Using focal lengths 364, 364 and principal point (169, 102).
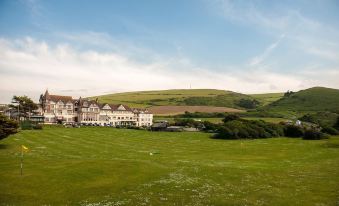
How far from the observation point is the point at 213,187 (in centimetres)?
4000

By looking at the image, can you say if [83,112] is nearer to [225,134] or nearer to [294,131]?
[225,134]

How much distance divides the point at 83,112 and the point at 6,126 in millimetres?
96129

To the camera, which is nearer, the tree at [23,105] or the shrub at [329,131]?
the shrub at [329,131]

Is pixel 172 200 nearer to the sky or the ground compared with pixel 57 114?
nearer to the ground

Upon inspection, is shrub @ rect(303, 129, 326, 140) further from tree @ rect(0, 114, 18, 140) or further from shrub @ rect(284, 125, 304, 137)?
tree @ rect(0, 114, 18, 140)

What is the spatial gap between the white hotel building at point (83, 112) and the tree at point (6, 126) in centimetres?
8836

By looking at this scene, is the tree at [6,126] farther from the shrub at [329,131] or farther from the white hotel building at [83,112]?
the shrub at [329,131]

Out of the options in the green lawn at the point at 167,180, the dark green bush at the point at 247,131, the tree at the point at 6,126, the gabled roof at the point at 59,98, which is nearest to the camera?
the green lawn at the point at 167,180

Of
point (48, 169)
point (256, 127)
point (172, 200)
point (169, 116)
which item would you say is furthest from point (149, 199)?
point (169, 116)

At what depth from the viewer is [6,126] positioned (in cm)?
7019

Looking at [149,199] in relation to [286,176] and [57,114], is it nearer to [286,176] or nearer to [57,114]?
[286,176]

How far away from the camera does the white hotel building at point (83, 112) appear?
521ft

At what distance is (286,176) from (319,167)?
10.3 metres

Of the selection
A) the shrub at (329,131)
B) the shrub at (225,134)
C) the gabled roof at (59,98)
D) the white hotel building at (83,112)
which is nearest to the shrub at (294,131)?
the shrub at (329,131)
